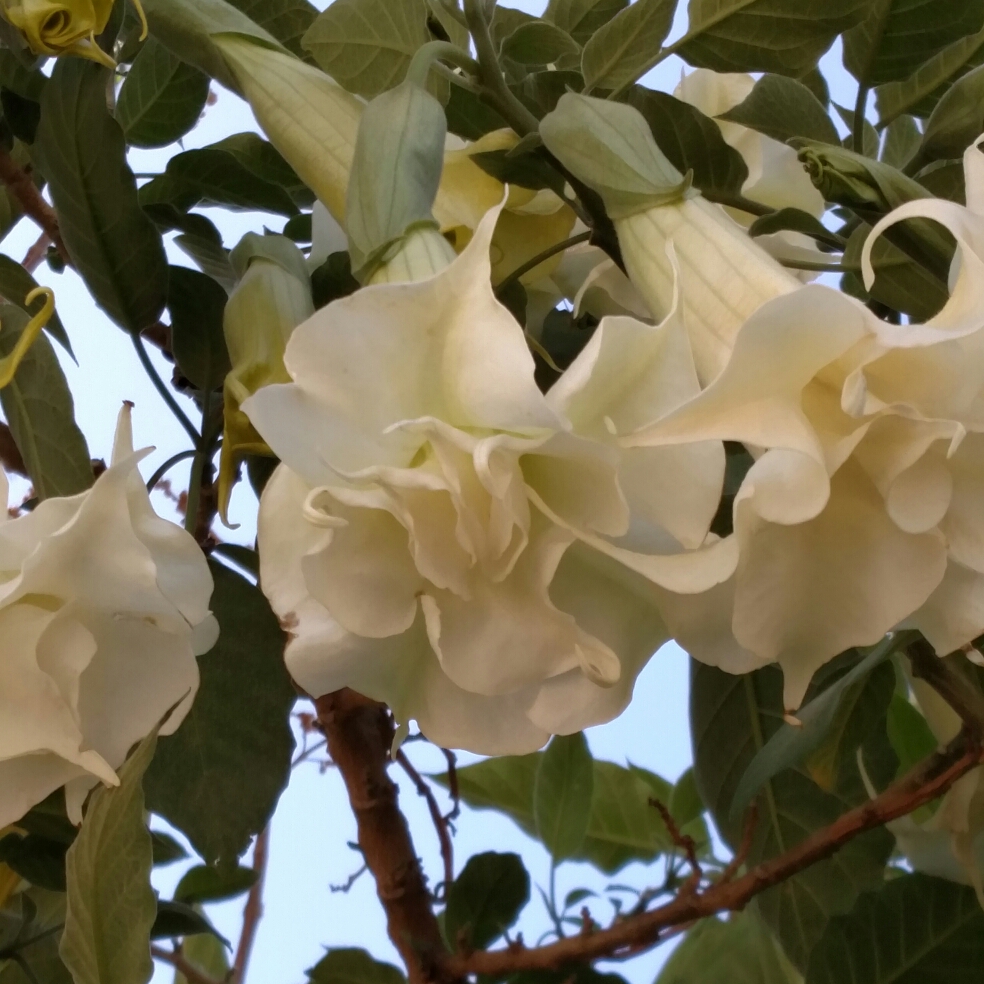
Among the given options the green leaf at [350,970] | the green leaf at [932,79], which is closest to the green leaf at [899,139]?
the green leaf at [932,79]

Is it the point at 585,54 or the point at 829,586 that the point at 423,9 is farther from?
A: the point at 829,586

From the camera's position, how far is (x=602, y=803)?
36.4 inches

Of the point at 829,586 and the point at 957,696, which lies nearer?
the point at 829,586

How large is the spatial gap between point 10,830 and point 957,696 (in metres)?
0.43

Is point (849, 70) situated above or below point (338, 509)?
above

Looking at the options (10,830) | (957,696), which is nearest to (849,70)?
(957,696)

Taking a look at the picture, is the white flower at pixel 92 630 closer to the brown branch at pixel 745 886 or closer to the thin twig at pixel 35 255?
the brown branch at pixel 745 886

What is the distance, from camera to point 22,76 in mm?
478

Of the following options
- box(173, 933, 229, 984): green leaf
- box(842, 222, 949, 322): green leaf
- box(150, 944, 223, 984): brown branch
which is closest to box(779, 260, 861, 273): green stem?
box(842, 222, 949, 322): green leaf

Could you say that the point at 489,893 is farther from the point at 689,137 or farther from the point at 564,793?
the point at 689,137

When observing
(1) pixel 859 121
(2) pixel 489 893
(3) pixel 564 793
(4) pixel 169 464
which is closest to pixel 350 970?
(2) pixel 489 893

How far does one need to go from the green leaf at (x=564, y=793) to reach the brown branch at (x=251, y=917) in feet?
0.69

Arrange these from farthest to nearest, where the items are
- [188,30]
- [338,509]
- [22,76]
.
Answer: [22,76] → [188,30] → [338,509]

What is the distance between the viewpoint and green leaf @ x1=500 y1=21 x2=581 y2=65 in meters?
0.43
